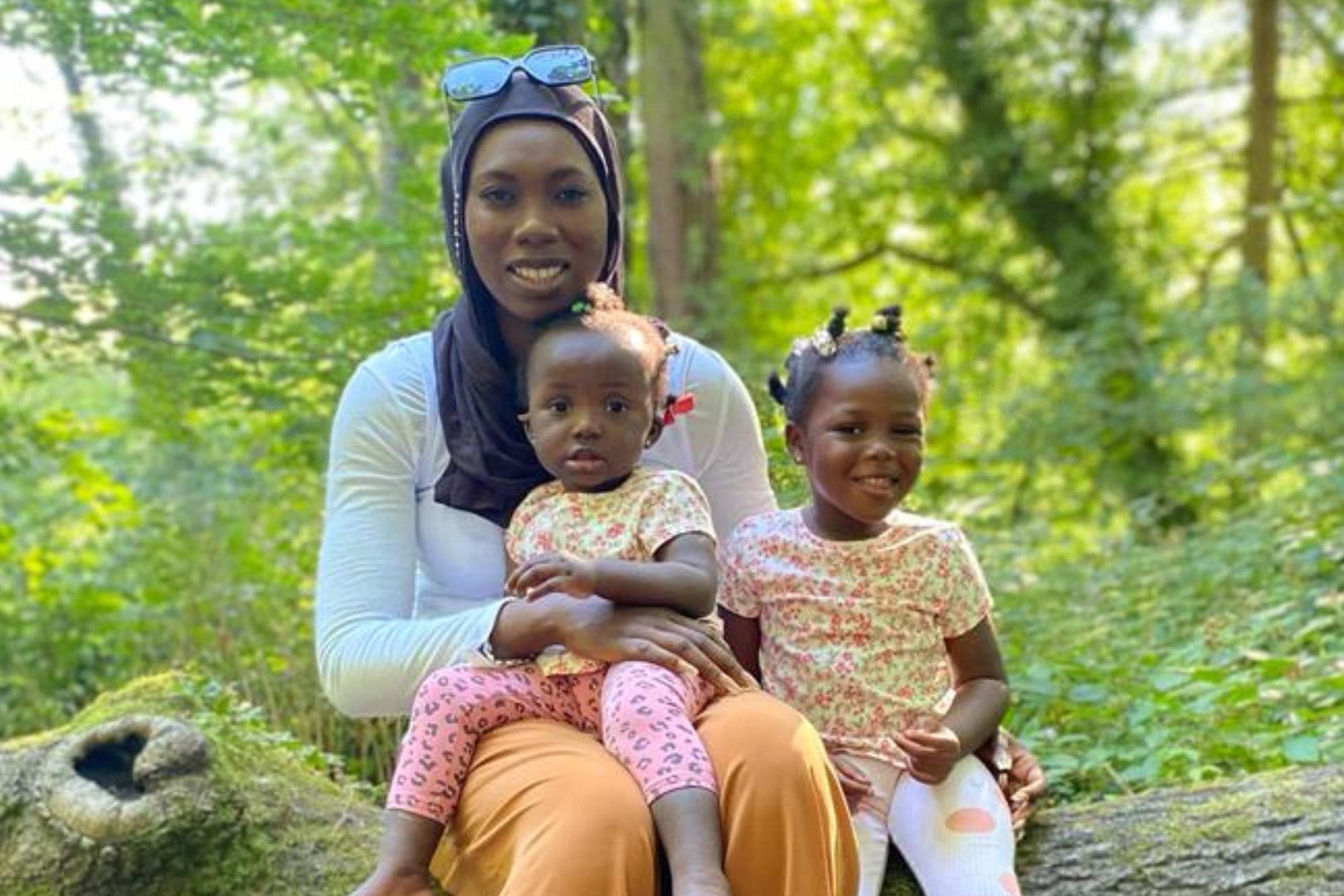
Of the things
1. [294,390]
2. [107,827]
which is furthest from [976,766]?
[294,390]

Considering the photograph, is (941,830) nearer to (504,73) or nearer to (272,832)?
(272,832)

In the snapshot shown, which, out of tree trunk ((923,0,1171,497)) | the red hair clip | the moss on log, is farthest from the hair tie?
tree trunk ((923,0,1171,497))

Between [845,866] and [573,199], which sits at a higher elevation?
[573,199]

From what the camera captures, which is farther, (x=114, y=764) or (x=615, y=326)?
(x=114, y=764)

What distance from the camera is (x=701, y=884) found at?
211 centimetres

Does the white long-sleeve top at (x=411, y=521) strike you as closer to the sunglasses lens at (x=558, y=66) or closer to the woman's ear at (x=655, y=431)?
the woman's ear at (x=655, y=431)

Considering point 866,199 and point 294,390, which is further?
point 866,199

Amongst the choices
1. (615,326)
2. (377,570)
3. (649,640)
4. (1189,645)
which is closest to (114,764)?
(377,570)

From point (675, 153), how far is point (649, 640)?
8.42m

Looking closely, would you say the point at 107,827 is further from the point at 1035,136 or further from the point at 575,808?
the point at 1035,136

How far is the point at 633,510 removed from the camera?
103 inches

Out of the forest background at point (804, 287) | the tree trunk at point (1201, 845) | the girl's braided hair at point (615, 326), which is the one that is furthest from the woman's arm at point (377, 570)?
the forest background at point (804, 287)

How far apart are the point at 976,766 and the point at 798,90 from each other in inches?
456

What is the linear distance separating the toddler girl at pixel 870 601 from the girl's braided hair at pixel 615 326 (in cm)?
28
